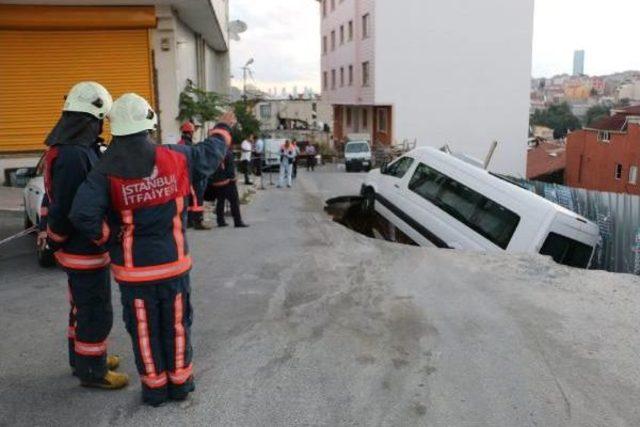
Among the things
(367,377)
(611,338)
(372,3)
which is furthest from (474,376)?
(372,3)

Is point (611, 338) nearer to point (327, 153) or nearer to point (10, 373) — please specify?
point (10, 373)

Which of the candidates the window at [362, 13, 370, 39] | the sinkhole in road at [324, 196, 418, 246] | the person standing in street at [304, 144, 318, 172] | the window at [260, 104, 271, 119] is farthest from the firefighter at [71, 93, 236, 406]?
the window at [260, 104, 271, 119]

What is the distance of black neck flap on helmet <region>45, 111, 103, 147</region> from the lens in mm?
3816

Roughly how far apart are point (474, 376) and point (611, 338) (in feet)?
5.25

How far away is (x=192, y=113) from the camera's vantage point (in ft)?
46.7

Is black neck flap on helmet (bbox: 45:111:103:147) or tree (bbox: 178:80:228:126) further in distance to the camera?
tree (bbox: 178:80:228:126)

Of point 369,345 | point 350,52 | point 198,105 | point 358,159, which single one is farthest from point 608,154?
point 369,345

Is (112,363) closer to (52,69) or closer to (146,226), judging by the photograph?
(146,226)

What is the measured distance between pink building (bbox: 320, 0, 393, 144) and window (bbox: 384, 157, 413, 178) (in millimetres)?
24696

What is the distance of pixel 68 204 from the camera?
12.3ft

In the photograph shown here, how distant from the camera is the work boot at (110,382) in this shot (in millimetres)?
4074

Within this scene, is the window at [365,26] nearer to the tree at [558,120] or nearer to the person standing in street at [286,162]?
the person standing in street at [286,162]

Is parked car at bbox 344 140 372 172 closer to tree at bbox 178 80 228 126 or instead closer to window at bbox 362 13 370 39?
window at bbox 362 13 370 39

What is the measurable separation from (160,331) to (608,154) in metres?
46.5
